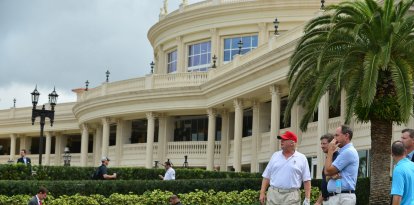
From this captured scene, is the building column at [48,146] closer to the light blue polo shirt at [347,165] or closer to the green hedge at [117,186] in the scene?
the green hedge at [117,186]

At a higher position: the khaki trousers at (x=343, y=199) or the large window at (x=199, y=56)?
the large window at (x=199, y=56)

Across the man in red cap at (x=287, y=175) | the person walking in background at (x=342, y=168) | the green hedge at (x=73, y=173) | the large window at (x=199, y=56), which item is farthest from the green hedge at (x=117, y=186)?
the large window at (x=199, y=56)

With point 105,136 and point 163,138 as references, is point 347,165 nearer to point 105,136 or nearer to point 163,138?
point 163,138

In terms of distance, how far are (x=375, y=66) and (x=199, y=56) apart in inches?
1313

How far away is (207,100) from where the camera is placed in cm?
4344

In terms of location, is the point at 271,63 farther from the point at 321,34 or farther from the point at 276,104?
the point at 321,34

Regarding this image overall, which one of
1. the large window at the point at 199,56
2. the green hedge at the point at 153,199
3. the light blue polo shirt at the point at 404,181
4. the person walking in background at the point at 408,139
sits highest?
the large window at the point at 199,56

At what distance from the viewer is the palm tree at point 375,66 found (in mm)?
20781

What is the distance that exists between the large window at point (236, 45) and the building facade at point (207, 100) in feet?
0.22

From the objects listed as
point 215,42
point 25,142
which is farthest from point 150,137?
point 25,142

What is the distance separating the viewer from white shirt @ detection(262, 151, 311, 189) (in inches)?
506

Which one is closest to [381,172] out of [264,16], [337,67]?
[337,67]

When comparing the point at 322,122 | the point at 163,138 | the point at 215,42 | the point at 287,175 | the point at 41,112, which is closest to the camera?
the point at 287,175

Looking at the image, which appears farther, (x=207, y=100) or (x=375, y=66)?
(x=207, y=100)
